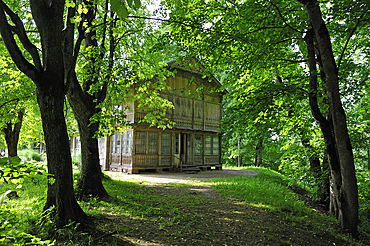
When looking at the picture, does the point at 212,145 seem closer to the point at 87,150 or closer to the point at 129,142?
the point at 129,142

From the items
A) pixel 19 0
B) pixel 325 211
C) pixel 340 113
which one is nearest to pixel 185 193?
pixel 325 211

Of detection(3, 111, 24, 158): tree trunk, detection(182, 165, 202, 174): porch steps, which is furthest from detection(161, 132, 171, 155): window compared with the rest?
detection(3, 111, 24, 158): tree trunk

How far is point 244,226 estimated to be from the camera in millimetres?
6188

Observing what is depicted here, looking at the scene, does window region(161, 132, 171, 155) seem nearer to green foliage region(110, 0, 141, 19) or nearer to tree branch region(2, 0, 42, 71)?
tree branch region(2, 0, 42, 71)

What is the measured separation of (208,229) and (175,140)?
1398cm

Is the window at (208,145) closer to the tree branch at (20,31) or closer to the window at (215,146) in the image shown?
the window at (215,146)

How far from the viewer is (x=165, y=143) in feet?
62.0

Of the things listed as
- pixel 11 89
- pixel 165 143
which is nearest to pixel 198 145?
pixel 165 143

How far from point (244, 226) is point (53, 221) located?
437cm

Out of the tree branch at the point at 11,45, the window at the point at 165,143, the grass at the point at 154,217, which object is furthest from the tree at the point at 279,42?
the window at the point at 165,143

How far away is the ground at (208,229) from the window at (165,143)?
35.4 ft

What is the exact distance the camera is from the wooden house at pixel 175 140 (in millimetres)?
17641

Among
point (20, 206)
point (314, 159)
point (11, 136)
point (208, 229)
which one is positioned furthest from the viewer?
point (11, 136)

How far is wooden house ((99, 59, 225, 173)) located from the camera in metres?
17.6
